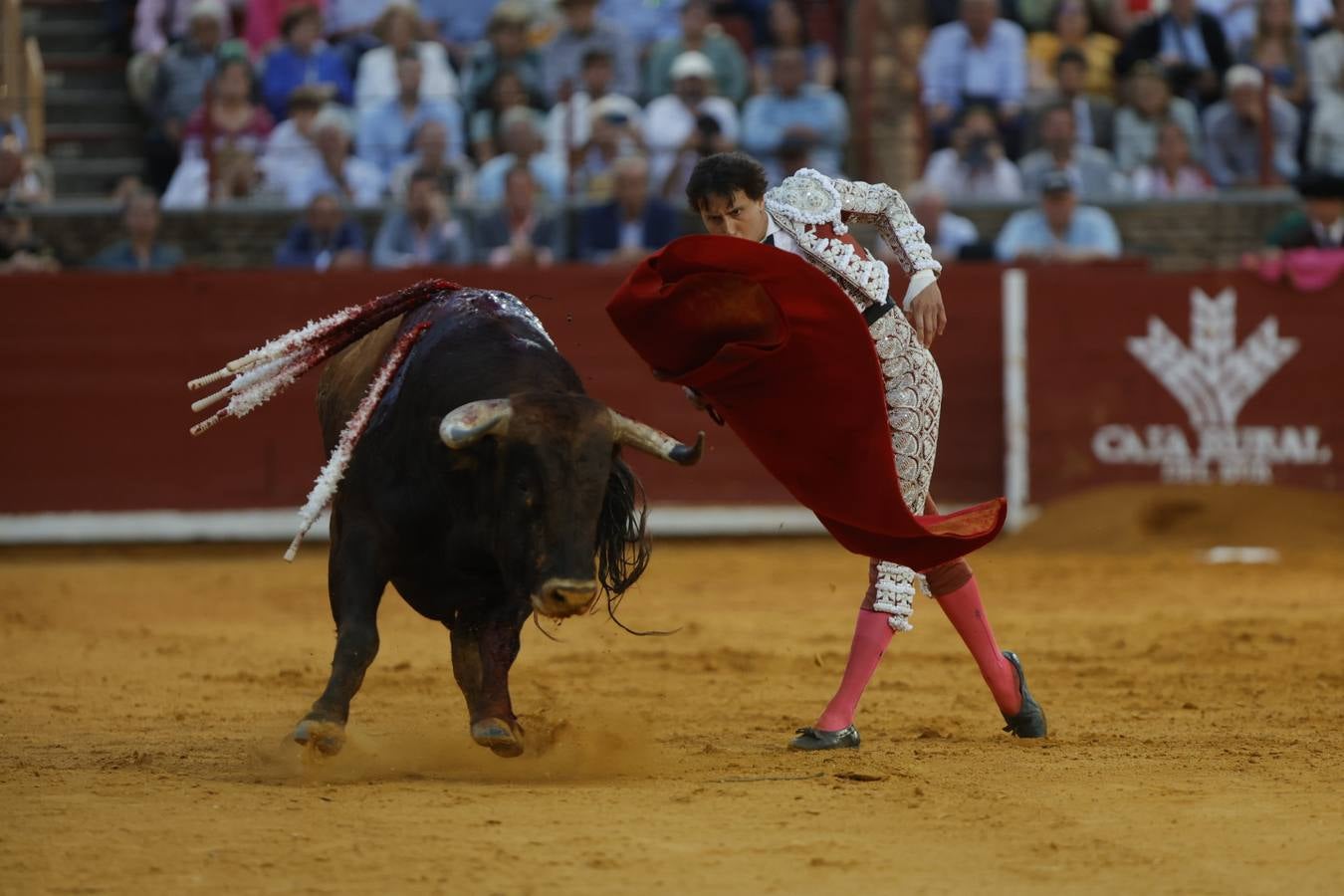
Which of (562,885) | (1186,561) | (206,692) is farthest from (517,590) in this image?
(1186,561)

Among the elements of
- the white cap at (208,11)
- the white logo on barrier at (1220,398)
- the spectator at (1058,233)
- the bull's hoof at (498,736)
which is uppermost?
the white cap at (208,11)

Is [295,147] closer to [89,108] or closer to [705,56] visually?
[89,108]

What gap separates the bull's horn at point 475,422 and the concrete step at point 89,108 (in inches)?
341

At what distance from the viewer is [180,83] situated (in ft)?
37.4

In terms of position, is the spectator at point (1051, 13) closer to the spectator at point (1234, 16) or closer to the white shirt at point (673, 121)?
the spectator at point (1234, 16)

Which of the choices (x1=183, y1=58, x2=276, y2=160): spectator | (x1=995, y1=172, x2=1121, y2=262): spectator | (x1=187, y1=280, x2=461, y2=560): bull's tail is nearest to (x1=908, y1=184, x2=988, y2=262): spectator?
(x1=995, y1=172, x2=1121, y2=262): spectator

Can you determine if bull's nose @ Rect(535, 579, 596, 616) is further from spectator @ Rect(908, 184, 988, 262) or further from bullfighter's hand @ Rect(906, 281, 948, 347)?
spectator @ Rect(908, 184, 988, 262)

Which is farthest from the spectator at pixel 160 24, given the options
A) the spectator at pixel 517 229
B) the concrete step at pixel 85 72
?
the spectator at pixel 517 229

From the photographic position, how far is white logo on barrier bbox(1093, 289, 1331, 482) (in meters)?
10.0

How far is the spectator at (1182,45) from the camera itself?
11344mm

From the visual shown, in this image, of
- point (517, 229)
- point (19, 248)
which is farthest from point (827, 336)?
point (19, 248)

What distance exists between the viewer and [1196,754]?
15.2ft

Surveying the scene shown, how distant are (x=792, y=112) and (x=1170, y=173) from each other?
6.85 feet

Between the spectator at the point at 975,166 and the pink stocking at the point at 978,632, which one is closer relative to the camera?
the pink stocking at the point at 978,632
